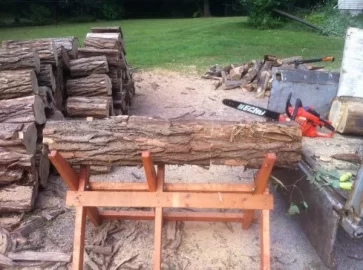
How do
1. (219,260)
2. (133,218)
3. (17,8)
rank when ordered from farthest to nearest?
(17,8), (133,218), (219,260)

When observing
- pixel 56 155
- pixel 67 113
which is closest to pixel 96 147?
pixel 56 155

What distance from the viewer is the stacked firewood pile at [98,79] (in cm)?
470

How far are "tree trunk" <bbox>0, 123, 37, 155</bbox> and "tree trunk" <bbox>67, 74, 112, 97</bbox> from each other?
150cm

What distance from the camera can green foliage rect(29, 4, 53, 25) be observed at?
22.4m

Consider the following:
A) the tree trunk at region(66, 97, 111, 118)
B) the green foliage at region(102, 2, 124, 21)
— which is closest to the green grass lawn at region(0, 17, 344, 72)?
the tree trunk at region(66, 97, 111, 118)

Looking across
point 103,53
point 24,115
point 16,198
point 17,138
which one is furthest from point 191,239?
point 103,53

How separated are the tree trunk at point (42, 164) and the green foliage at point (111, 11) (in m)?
21.9

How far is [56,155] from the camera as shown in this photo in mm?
2344

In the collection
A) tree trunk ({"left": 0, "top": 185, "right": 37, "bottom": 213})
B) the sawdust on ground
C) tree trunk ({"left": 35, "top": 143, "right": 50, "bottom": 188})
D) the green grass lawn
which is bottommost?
the sawdust on ground

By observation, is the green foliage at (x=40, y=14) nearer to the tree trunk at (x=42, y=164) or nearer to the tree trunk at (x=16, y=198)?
the tree trunk at (x=42, y=164)

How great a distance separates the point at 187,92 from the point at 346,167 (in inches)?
174

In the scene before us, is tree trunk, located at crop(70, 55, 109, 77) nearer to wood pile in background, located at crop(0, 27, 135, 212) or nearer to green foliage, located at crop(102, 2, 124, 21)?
wood pile in background, located at crop(0, 27, 135, 212)

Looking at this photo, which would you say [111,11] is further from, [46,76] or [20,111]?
[20,111]

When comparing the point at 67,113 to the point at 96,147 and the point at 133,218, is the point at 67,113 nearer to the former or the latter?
the point at 133,218
